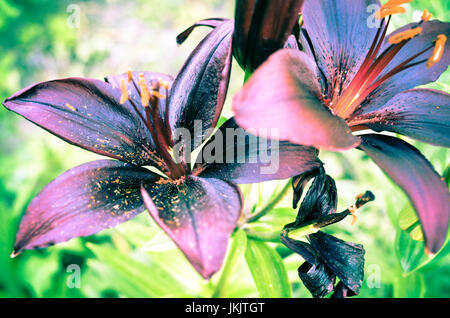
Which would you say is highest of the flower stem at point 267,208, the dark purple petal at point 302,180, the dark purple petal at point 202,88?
the dark purple petal at point 202,88

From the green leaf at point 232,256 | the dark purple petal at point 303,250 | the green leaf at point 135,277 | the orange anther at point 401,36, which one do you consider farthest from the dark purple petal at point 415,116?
the green leaf at point 135,277

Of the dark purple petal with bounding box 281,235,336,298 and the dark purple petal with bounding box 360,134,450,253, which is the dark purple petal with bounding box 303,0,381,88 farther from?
the dark purple petal with bounding box 281,235,336,298

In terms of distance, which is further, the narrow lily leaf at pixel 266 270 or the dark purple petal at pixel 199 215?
the narrow lily leaf at pixel 266 270

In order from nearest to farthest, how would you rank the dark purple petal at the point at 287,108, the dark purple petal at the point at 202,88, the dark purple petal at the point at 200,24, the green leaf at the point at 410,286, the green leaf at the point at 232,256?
1. the dark purple petal at the point at 287,108
2. the dark purple petal at the point at 202,88
3. the dark purple petal at the point at 200,24
4. the green leaf at the point at 232,256
5. the green leaf at the point at 410,286

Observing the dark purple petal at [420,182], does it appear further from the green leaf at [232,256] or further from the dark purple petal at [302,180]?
the green leaf at [232,256]

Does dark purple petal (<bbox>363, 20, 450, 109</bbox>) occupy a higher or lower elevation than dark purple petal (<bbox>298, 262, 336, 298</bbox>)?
higher

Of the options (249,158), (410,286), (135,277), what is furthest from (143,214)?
(249,158)

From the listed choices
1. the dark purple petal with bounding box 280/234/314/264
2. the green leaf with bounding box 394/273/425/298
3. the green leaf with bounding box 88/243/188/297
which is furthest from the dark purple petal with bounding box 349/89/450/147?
the green leaf with bounding box 88/243/188/297

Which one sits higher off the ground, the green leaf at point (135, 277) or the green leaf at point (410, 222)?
the green leaf at point (410, 222)
